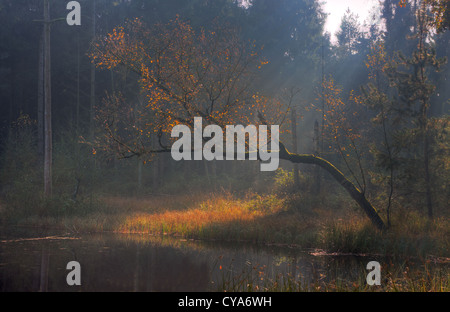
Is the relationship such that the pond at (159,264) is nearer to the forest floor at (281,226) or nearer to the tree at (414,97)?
the forest floor at (281,226)

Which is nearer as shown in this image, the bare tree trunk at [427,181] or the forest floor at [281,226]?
the forest floor at [281,226]

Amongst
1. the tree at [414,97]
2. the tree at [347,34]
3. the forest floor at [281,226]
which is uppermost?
the tree at [347,34]

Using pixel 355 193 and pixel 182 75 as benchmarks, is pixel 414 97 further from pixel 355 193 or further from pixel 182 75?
pixel 182 75

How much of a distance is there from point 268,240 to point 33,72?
27158 mm

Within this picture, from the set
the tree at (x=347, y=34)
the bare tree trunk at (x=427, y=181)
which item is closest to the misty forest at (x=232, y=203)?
the bare tree trunk at (x=427, y=181)

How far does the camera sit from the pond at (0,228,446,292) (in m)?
8.71

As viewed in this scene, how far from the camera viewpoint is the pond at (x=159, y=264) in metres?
8.71

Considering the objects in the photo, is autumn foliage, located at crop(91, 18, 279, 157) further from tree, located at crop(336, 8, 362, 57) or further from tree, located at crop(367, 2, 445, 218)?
tree, located at crop(336, 8, 362, 57)

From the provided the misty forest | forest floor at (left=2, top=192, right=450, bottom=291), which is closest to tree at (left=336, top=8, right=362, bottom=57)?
the misty forest

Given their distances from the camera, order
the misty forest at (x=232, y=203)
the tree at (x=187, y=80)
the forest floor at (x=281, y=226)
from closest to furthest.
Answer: the misty forest at (x=232, y=203) → the forest floor at (x=281, y=226) → the tree at (x=187, y=80)

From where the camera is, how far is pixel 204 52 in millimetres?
16500

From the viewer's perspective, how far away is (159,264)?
11.0 m
